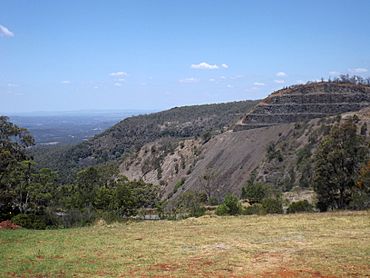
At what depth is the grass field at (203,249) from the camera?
49.8 feet

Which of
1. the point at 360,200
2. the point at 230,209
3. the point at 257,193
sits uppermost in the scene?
the point at 360,200

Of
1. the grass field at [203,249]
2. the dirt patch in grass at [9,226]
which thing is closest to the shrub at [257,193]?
the grass field at [203,249]

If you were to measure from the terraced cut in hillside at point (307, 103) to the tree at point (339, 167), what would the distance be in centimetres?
4454

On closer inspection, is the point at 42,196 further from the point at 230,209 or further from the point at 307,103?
the point at 307,103

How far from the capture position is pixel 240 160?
70562 millimetres

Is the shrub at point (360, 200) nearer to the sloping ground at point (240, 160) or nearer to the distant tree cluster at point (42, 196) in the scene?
the distant tree cluster at point (42, 196)

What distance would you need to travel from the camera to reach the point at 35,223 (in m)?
28.1

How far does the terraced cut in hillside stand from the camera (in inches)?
3132

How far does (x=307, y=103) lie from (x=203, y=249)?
67.8 metres

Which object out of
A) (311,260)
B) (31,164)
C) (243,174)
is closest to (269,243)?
(311,260)

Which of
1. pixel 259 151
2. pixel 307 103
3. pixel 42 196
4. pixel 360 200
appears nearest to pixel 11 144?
pixel 42 196

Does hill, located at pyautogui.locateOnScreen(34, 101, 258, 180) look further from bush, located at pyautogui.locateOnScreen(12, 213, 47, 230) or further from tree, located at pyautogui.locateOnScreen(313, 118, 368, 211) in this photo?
bush, located at pyautogui.locateOnScreen(12, 213, 47, 230)

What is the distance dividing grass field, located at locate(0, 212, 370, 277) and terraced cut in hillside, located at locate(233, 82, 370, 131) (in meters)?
57.1

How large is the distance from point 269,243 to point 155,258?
4.98 m
